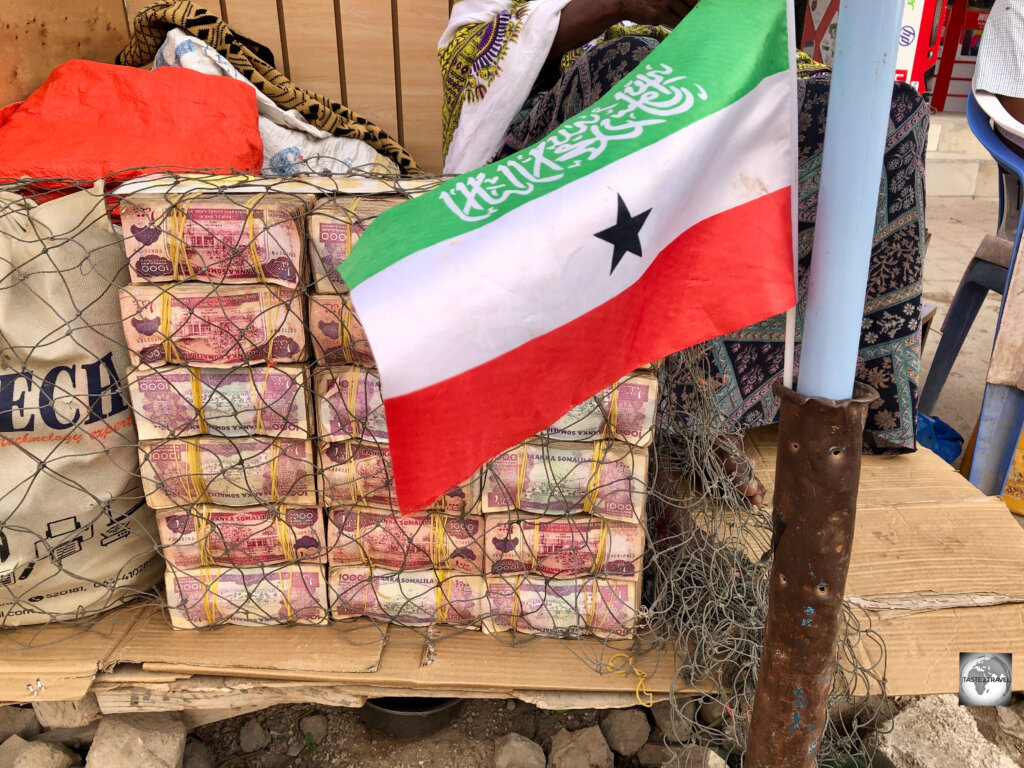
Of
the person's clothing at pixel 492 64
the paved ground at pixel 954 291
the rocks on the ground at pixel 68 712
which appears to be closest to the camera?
the rocks on the ground at pixel 68 712

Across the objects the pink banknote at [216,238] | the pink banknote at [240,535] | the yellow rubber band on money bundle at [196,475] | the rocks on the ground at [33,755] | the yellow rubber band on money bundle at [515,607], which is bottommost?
the rocks on the ground at [33,755]

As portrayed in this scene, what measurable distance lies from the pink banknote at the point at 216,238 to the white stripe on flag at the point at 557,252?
24.7 inches

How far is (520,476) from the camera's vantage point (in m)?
1.40

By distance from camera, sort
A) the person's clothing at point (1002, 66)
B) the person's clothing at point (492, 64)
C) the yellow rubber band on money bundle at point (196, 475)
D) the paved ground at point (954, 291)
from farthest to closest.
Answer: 1. the paved ground at point (954, 291)
2. the person's clothing at point (1002, 66)
3. the person's clothing at point (492, 64)
4. the yellow rubber band on money bundle at point (196, 475)

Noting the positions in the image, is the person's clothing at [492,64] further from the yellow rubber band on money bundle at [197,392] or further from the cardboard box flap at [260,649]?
the cardboard box flap at [260,649]

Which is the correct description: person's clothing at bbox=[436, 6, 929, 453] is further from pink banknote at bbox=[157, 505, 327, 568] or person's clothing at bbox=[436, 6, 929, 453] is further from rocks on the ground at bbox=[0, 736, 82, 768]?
rocks on the ground at bbox=[0, 736, 82, 768]

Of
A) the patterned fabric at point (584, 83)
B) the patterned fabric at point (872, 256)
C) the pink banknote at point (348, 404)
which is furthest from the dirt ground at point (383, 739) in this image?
the patterned fabric at point (584, 83)

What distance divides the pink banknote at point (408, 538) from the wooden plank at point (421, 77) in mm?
1738

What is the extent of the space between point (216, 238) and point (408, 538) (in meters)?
0.64

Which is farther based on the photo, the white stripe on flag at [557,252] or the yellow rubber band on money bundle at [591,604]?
the yellow rubber band on money bundle at [591,604]

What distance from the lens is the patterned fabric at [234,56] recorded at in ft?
7.59

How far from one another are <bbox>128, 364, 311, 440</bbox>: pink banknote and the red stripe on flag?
2.19ft

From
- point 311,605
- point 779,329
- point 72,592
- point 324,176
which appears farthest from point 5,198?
point 779,329

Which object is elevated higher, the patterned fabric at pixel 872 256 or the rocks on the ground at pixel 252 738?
the patterned fabric at pixel 872 256
